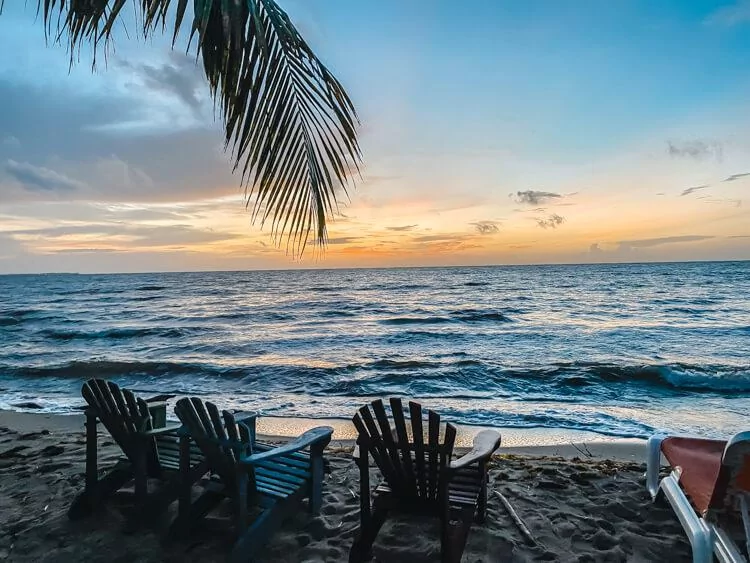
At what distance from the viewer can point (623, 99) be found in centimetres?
979

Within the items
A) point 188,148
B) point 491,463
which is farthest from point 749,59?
point 188,148

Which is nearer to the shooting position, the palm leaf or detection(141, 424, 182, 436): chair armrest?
the palm leaf

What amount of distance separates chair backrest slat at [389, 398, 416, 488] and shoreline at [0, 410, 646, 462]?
2.79m

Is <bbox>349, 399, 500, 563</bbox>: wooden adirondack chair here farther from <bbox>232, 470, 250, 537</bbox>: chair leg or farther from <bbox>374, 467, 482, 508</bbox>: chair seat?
<bbox>232, 470, 250, 537</bbox>: chair leg

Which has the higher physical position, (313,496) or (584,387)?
(313,496)

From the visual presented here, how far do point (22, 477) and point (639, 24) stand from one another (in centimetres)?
1048

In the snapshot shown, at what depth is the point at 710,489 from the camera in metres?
2.59

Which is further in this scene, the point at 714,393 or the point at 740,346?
the point at 740,346

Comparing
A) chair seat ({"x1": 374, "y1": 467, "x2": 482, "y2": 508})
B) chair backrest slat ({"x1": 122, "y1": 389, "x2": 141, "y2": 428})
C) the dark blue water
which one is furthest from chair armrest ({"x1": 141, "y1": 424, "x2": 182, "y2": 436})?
the dark blue water

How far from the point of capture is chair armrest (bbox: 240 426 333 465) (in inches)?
110

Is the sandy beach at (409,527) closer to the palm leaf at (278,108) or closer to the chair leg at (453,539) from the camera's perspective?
the chair leg at (453,539)

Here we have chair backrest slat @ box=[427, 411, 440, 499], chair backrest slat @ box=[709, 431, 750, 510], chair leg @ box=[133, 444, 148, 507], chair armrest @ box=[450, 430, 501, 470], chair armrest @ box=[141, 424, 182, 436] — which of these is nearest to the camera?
chair backrest slat @ box=[709, 431, 750, 510]

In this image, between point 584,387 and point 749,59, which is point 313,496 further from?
point 749,59

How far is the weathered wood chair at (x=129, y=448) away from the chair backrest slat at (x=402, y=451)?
3.53 feet
